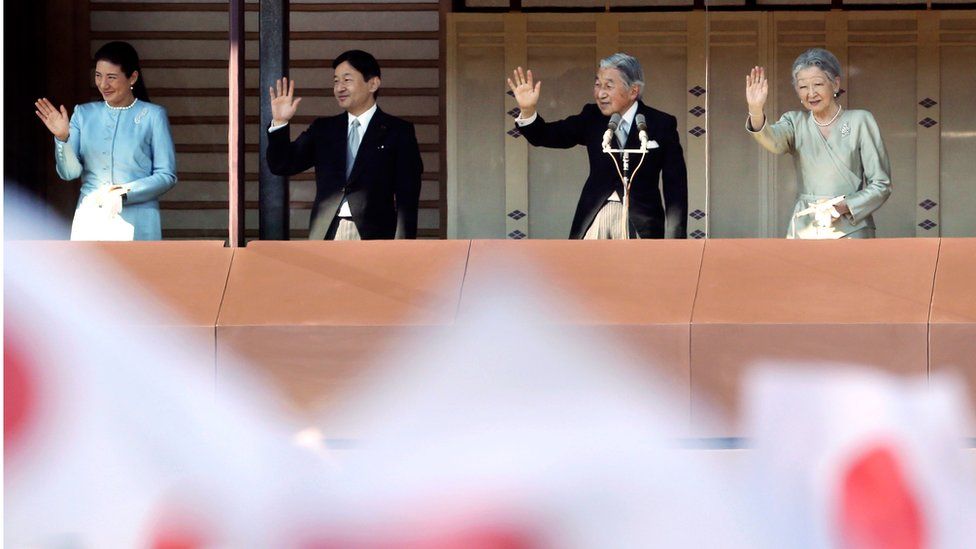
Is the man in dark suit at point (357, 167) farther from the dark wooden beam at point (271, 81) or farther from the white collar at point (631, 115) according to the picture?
the white collar at point (631, 115)

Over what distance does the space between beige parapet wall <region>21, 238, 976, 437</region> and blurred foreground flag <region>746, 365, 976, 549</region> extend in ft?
0.30

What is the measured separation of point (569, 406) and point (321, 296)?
960 mm

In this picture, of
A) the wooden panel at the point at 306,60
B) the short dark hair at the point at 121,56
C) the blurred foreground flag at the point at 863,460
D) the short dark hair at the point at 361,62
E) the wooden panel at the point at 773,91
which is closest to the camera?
the blurred foreground flag at the point at 863,460

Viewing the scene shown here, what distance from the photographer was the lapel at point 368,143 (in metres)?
6.90

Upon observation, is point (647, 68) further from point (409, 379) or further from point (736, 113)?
point (409, 379)

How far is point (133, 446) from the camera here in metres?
6.26

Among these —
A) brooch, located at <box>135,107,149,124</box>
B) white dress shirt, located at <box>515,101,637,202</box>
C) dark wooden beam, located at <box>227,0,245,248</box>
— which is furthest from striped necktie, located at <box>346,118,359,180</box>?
brooch, located at <box>135,107,149,124</box>

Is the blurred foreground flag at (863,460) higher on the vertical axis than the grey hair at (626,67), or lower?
lower

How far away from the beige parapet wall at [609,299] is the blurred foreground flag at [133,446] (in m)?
0.14

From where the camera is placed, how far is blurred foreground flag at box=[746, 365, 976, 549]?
6.09 metres

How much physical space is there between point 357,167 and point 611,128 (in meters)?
0.97

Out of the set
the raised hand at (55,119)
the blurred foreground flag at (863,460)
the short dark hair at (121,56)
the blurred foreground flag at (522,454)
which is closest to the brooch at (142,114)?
the short dark hair at (121,56)

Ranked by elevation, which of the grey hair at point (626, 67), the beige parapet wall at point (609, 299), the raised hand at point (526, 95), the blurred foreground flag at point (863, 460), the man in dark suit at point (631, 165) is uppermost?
the grey hair at point (626, 67)

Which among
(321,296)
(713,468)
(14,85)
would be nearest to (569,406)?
(713,468)
